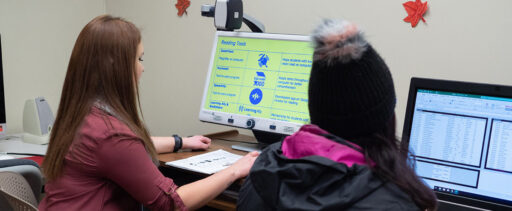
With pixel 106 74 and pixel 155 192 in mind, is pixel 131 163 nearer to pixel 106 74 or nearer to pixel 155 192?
pixel 155 192

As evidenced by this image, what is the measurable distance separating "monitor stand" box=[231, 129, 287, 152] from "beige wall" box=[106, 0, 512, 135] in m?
0.47

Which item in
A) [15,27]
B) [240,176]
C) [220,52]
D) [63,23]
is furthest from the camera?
[63,23]

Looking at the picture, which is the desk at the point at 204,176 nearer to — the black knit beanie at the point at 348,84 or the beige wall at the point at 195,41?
the beige wall at the point at 195,41

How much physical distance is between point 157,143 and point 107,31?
52 centimetres

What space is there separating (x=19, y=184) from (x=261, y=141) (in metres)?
0.91

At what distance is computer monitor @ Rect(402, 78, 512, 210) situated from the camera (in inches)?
40.8

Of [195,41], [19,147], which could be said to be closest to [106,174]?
[19,147]

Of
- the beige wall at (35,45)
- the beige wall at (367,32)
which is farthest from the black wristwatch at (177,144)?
the beige wall at (35,45)

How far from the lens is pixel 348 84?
0.76 metres

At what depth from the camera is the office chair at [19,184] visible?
1.09 m

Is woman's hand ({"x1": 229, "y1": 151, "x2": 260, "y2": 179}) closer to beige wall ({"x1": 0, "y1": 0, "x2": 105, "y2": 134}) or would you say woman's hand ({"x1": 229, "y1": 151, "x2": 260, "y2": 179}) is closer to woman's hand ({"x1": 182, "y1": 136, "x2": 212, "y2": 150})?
woman's hand ({"x1": 182, "y1": 136, "x2": 212, "y2": 150})

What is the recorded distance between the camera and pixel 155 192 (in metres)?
1.19

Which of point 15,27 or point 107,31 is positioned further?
A: point 15,27

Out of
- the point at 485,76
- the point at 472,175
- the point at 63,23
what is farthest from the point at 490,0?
the point at 63,23
